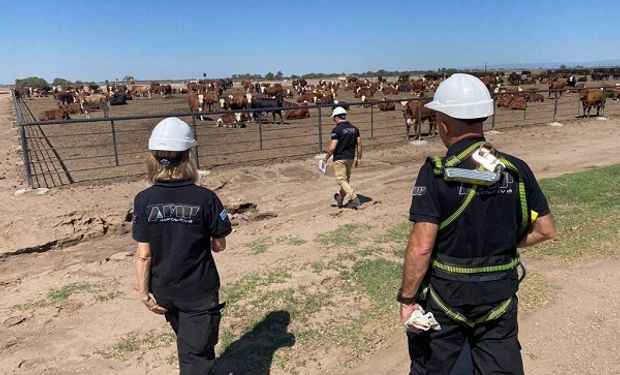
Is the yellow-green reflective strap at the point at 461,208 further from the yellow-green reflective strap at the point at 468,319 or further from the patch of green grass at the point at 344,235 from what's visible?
the patch of green grass at the point at 344,235

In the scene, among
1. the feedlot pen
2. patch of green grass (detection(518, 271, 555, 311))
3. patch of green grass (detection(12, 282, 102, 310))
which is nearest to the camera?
patch of green grass (detection(518, 271, 555, 311))

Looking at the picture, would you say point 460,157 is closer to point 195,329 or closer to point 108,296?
point 195,329

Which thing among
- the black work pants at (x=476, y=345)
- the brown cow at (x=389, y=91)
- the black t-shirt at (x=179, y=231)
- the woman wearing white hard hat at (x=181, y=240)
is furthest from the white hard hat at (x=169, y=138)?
the brown cow at (x=389, y=91)

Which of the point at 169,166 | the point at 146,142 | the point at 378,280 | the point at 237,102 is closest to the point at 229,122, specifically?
the point at 146,142

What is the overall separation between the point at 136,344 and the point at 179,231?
2.04m

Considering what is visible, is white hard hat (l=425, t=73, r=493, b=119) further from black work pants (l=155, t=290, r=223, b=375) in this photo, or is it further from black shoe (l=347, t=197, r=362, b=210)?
black shoe (l=347, t=197, r=362, b=210)

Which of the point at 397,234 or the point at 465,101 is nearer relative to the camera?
the point at 465,101

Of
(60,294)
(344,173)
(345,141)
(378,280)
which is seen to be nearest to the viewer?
(378,280)

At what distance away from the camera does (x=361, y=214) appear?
8047 millimetres

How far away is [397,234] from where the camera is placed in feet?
22.0

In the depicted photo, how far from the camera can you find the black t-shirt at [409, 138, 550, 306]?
214 cm

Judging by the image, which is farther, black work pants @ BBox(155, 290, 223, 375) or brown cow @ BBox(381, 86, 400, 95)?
brown cow @ BBox(381, 86, 400, 95)

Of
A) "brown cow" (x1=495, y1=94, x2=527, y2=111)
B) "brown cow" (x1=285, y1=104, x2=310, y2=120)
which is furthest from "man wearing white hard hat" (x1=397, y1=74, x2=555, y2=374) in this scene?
"brown cow" (x1=495, y1=94, x2=527, y2=111)

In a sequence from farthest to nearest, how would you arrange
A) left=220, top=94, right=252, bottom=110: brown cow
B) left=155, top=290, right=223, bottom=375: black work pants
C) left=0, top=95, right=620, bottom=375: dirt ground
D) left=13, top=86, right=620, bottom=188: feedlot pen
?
1. left=220, top=94, right=252, bottom=110: brown cow
2. left=13, top=86, right=620, bottom=188: feedlot pen
3. left=0, top=95, right=620, bottom=375: dirt ground
4. left=155, top=290, right=223, bottom=375: black work pants
